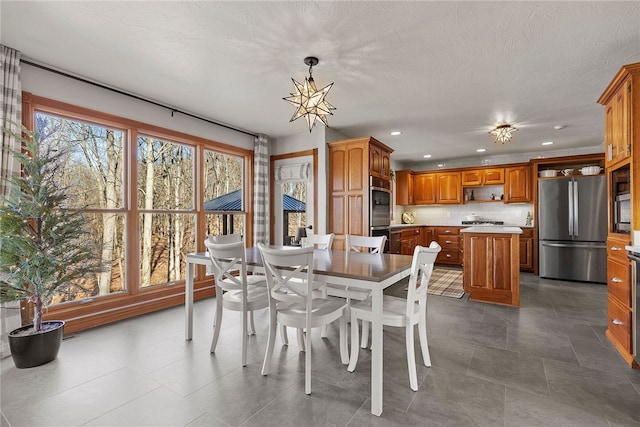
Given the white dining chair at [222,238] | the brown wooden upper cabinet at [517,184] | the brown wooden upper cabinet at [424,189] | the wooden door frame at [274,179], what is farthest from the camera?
the brown wooden upper cabinet at [424,189]

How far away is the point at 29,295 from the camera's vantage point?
2.38 m

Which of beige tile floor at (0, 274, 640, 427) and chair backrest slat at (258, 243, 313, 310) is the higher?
chair backrest slat at (258, 243, 313, 310)

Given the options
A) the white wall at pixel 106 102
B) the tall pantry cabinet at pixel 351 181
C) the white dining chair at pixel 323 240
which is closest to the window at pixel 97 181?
the white wall at pixel 106 102

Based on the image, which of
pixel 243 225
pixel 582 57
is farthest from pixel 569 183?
pixel 243 225

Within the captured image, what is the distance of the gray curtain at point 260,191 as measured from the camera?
4.94 meters

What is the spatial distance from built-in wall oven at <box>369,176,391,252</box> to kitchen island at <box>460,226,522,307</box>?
47.8 inches

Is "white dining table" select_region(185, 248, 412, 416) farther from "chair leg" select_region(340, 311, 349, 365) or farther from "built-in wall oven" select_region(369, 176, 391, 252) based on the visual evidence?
"built-in wall oven" select_region(369, 176, 391, 252)

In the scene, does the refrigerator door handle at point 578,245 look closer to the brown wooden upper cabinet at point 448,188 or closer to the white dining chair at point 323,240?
the brown wooden upper cabinet at point 448,188

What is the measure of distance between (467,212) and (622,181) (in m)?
4.53

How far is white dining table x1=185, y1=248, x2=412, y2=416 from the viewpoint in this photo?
68.7 inches

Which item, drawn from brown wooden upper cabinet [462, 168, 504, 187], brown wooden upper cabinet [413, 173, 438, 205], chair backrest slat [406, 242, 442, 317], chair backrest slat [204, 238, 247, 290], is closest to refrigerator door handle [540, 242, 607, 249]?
brown wooden upper cabinet [462, 168, 504, 187]

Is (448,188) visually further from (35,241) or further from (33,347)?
(33,347)

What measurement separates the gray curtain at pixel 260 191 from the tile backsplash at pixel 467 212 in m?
3.61

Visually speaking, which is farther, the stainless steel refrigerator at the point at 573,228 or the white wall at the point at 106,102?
the stainless steel refrigerator at the point at 573,228
